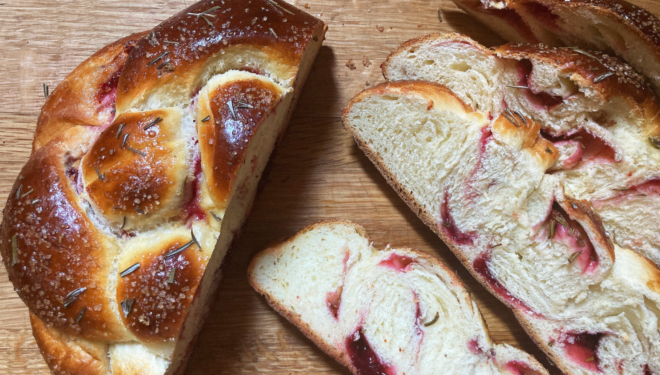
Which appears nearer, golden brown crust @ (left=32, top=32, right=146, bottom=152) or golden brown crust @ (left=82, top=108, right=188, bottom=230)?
golden brown crust @ (left=82, top=108, right=188, bottom=230)

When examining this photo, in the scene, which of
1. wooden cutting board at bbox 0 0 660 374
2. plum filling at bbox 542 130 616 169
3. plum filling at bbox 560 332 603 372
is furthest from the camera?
wooden cutting board at bbox 0 0 660 374

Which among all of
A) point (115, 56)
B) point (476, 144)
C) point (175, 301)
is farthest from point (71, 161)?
point (476, 144)

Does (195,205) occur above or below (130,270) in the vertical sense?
above

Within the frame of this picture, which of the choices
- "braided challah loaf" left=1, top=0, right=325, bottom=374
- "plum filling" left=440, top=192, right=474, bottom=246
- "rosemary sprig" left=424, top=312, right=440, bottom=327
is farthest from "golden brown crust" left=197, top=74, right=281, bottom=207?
"rosemary sprig" left=424, top=312, right=440, bottom=327

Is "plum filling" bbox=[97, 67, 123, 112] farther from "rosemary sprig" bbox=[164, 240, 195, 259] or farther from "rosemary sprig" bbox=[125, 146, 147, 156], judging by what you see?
"rosemary sprig" bbox=[164, 240, 195, 259]

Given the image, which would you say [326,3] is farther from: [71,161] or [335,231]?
[71,161]

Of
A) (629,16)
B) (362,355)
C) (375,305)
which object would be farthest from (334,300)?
(629,16)

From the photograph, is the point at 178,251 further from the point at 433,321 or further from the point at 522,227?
the point at 522,227
